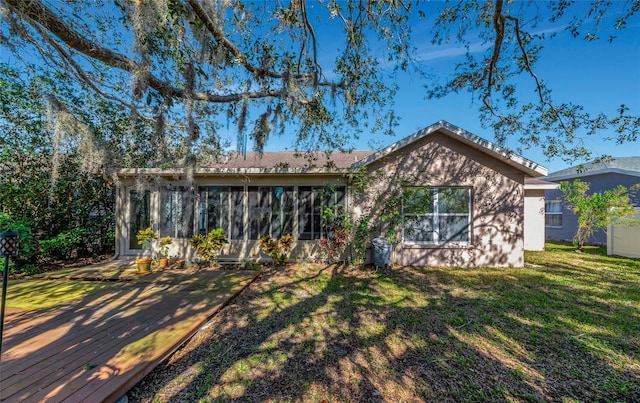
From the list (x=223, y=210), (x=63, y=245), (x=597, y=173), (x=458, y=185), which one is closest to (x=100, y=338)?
(x=223, y=210)

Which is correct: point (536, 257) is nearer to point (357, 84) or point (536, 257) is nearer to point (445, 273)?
point (445, 273)

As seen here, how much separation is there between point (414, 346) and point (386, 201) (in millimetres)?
4835

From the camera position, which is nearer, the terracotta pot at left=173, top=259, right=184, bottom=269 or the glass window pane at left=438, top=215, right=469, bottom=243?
the terracotta pot at left=173, top=259, right=184, bottom=269

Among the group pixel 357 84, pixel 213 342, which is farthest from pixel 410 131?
pixel 213 342

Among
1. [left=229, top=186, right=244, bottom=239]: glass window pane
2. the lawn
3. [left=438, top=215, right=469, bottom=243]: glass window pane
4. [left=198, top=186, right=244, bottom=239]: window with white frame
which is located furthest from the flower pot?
[left=438, top=215, right=469, bottom=243]: glass window pane

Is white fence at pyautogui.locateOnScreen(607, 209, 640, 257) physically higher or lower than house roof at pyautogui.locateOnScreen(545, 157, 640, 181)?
lower

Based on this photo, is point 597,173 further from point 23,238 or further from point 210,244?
point 23,238

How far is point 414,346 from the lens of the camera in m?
3.20

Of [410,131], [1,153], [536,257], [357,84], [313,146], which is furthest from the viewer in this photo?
[536,257]

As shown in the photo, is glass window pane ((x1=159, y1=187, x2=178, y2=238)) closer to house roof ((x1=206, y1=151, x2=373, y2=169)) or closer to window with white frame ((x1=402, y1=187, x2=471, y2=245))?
house roof ((x1=206, y1=151, x2=373, y2=169))

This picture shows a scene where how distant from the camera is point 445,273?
6.80 m

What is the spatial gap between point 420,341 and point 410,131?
6.36m

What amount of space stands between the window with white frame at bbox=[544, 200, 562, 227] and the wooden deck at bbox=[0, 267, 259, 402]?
53.0ft

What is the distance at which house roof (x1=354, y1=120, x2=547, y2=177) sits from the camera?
701 cm
